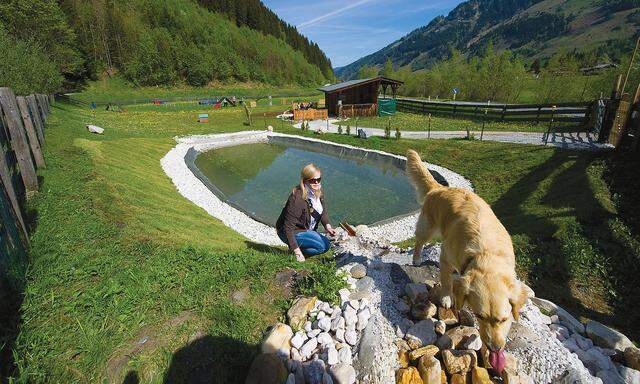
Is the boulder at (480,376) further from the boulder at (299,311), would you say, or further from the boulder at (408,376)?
the boulder at (299,311)

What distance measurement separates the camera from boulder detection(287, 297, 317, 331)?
11.8 feet

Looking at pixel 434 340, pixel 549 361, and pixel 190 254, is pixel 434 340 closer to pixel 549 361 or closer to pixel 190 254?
pixel 549 361

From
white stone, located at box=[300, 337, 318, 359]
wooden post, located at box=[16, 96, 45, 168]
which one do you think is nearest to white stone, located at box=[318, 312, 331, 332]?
white stone, located at box=[300, 337, 318, 359]

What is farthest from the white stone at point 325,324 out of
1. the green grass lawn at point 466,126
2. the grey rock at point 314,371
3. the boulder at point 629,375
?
the green grass lawn at point 466,126

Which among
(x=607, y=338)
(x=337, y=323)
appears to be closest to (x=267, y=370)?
(x=337, y=323)

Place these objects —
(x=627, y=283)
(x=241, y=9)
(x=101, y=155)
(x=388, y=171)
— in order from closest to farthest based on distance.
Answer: (x=627, y=283) < (x=101, y=155) < (x=388, y=171) < (x=241, y=9)

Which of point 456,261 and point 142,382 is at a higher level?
point 456,261

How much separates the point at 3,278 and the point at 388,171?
629 inches

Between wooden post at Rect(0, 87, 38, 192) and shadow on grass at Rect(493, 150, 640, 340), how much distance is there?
10.8 metres

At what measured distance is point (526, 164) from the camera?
1357 cm

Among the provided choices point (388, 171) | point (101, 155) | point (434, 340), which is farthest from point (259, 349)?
point (388, 171)

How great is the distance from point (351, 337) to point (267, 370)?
1086mm

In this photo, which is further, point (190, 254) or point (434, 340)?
point (190, 254)

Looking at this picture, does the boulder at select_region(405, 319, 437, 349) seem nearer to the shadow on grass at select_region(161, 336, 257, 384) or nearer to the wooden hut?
the shadow on grass at select_region(161, 336, 257, 384)
